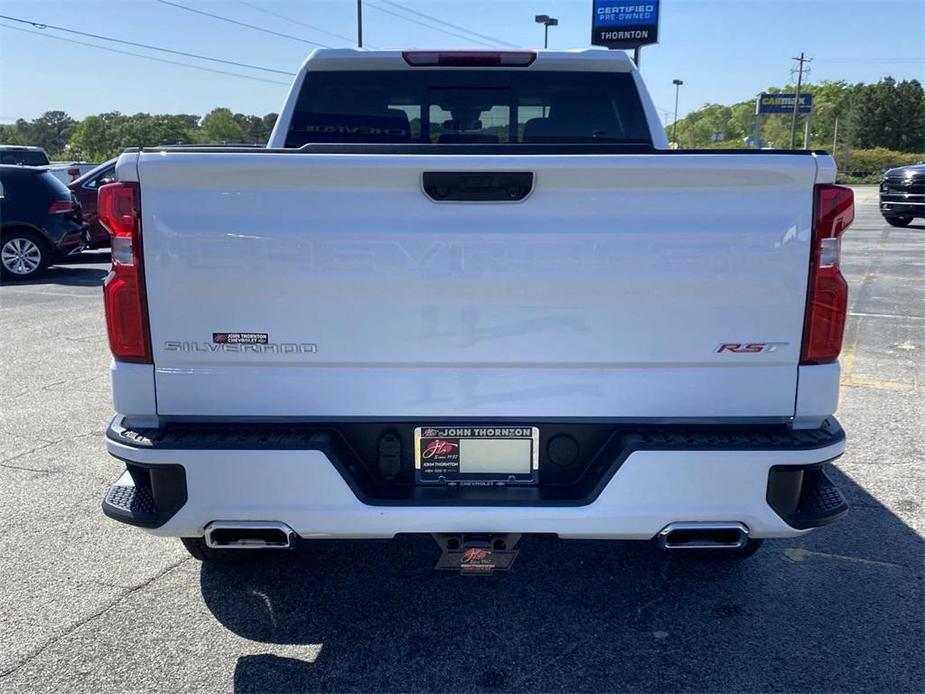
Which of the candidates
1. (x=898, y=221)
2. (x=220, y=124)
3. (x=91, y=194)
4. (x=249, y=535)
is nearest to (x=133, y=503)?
(x=249, y=535)

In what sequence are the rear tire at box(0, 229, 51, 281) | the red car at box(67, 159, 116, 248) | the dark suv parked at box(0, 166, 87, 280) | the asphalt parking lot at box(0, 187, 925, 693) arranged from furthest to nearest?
the red car at box(67, 159, 116, 248)
the rear tire at box(0, 229, 51, 281)
the dark suv parked at box(0, 166, 87, 280)
the asphalt parking lot at box(0, 187, 925, 693)

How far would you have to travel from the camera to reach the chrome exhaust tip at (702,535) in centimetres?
267

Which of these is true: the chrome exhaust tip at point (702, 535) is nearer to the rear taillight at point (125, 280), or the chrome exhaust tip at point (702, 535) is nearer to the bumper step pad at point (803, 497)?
the bumper step pad at point (803, 497)

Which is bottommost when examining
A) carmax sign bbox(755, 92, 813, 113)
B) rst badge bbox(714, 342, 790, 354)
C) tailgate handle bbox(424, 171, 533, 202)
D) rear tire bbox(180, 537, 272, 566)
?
rear tire bbox(180, 537, 272, 566)

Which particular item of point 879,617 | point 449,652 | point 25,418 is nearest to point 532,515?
point 449,652

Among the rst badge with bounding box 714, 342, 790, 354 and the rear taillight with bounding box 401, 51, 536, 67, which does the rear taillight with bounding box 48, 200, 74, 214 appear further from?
the rst badge with bounding box 714, 342, 790, 354

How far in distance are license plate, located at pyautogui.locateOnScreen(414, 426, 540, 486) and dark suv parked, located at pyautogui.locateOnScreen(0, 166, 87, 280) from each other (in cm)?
1258

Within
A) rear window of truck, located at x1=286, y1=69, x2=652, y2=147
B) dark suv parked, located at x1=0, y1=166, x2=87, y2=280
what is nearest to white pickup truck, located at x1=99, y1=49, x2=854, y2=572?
rear window of truck, located at x1=286, y1=69, x2=652, y2=147

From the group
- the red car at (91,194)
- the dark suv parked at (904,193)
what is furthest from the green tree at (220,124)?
the dark suv parked at (904,193)

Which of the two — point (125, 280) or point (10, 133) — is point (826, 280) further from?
point (10, 133)

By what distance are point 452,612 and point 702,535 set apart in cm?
113

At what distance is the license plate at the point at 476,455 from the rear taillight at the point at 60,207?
12.6 metres

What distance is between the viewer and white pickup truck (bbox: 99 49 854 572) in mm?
2531

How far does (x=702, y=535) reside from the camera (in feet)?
8.94
